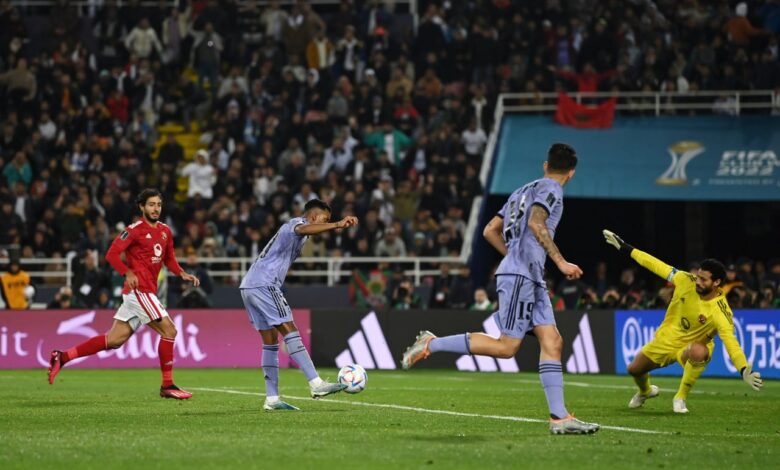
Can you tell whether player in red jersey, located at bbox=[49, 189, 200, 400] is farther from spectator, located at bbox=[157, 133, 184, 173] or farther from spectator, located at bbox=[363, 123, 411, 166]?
spectator, located at bbox=[157, 133, 184, 173]

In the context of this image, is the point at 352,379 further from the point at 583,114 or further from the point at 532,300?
the point at 583,114

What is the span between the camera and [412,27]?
34875 mm

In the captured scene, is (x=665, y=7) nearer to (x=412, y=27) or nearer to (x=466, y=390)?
(x=412, y=27)

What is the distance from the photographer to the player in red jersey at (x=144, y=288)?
50.5ft

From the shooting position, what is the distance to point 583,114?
30.7 meters

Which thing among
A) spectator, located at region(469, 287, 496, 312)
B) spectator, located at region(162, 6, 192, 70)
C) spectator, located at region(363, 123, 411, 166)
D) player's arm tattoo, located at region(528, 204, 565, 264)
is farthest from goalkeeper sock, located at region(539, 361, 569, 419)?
spectator, located at region(162, 6, 192, 70)

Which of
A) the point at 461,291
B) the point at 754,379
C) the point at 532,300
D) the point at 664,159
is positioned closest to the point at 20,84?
the point at 461,291

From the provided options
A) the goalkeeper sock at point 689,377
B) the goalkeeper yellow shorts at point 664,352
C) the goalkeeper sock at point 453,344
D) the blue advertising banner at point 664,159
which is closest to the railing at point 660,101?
the blue advertising banner at point 664,159

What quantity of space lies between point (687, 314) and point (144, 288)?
19.8ft

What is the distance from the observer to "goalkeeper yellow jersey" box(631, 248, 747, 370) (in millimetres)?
14227

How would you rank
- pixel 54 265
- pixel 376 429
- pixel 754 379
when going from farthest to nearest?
1. pixel 54 265
2. pixel 754 379
3. pixel 376 429

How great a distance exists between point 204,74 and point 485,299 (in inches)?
444

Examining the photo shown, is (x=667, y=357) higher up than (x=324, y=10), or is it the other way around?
(x=324, y=10)

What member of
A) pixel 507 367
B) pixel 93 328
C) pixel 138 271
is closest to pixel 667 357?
pixel 138 271
